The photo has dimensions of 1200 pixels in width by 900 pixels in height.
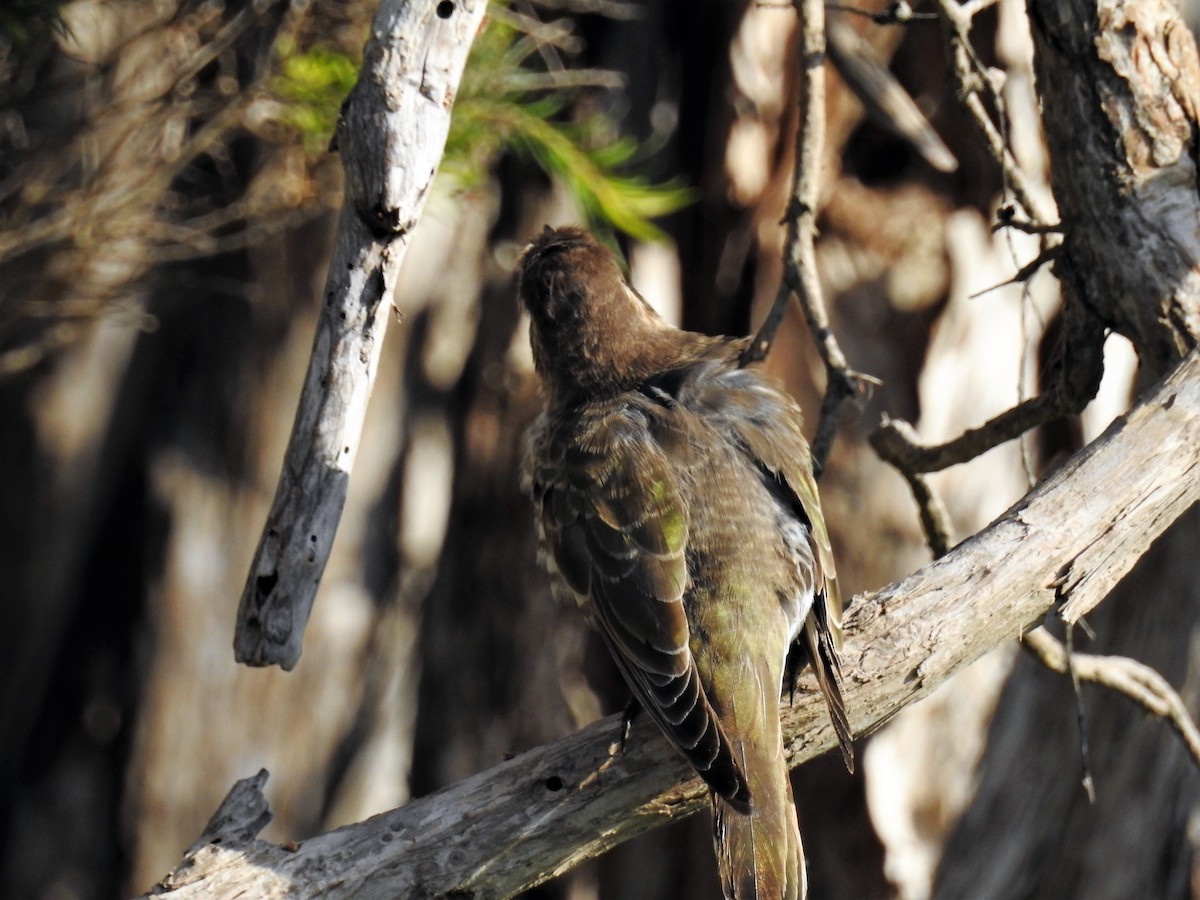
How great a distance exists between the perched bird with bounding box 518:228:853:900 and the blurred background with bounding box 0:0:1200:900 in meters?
1.21

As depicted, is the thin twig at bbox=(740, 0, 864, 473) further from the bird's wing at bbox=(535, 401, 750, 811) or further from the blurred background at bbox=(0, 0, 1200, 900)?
the blurred background at bbox=(0, 0, 1200, 900)

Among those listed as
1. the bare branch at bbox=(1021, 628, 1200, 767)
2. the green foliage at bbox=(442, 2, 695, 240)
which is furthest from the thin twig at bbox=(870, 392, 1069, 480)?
the green foliage at bbox=(442, 2, 695, 240)

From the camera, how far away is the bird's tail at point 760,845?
2393 mm

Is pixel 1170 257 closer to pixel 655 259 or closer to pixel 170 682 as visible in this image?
pixel 655 259

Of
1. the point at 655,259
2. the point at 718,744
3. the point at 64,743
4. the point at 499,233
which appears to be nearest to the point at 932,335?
the point at 655,259

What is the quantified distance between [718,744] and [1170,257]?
1.43 m

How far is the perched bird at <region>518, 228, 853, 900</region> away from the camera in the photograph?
96.6 inches

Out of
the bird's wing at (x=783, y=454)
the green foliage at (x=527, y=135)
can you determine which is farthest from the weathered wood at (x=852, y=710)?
the green foliage at (x=527, y=135)

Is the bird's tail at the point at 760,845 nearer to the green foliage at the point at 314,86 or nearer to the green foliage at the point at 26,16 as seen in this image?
the green foliage at the point at 314,86

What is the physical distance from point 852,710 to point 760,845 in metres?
0.33

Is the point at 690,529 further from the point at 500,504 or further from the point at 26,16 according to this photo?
the point at 500,504

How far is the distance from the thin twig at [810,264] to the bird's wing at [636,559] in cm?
40

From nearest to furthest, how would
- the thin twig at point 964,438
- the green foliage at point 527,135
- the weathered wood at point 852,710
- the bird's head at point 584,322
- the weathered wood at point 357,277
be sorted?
1. the weathered wood at point 357,277
2. the weathered wood at point 852,710
3. the thin twig at point 964,438
4. the bird's head at point 584,322
5. the green foliage at point 527,135

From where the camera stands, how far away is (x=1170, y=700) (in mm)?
3221
